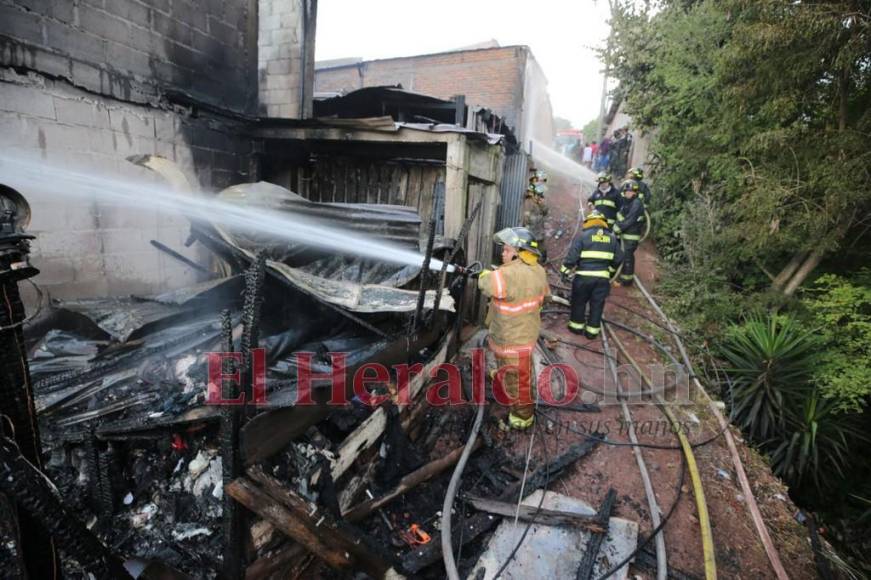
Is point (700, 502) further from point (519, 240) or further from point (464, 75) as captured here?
point (464, 75)

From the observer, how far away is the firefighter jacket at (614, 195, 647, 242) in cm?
754

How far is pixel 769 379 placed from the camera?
528cm

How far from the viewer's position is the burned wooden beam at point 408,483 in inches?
120

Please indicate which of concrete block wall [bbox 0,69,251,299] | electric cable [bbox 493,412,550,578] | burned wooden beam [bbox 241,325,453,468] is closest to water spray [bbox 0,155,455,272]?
concrete block wall [bbox 0,69,251,299]

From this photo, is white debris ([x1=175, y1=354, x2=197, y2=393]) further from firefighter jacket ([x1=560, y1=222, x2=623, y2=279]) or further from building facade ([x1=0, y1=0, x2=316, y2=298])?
firefighter jacket ([x1=560, y1=222, x2=623, y2=279])

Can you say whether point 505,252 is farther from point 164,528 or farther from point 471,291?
point 164,528

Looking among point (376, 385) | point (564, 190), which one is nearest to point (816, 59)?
point (376, 385)

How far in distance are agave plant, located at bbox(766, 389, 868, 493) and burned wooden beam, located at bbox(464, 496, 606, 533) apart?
11.4 feet

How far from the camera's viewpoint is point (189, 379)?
3.10m

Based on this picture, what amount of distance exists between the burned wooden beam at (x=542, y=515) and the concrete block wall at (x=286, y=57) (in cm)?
587

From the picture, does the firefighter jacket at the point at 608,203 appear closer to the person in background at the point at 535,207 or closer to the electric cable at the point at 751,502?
the person in background at the point at 535,207

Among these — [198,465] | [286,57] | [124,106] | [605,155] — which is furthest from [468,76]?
[198,465]

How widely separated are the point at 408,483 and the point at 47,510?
2.47 metres

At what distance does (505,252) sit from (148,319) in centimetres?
335
